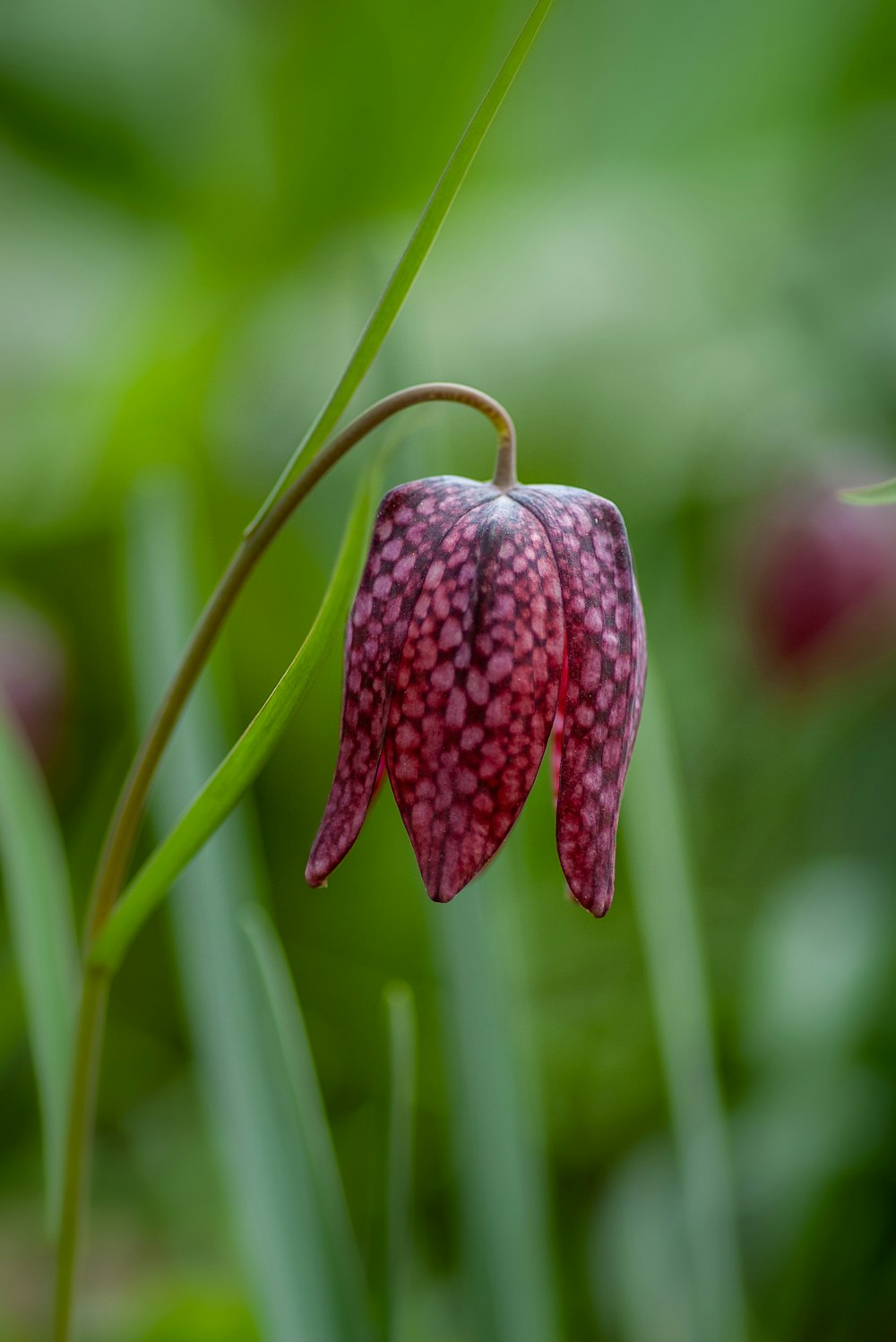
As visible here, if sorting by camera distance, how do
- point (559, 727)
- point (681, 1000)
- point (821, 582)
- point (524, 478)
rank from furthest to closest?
1. point (524, 478)
2. point (821, 582)
3. point (681, 1000)
4. point (559, 727)

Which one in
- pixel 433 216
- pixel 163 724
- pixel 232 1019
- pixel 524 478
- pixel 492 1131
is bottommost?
pixel 492 1131

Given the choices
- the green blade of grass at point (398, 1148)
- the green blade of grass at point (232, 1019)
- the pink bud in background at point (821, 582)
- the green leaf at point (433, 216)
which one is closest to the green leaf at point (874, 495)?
the green leaf at point (433, 216)

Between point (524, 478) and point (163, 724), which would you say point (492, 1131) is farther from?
point (524, 478)

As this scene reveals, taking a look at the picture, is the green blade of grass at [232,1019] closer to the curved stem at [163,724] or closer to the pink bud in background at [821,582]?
the curved stem at [163,724]

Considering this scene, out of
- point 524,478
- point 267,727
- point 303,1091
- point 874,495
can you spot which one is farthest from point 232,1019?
point 524,478

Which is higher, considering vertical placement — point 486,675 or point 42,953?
point 486,675

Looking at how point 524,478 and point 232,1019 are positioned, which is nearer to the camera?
point 232,1019

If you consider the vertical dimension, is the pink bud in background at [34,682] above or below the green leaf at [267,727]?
below
